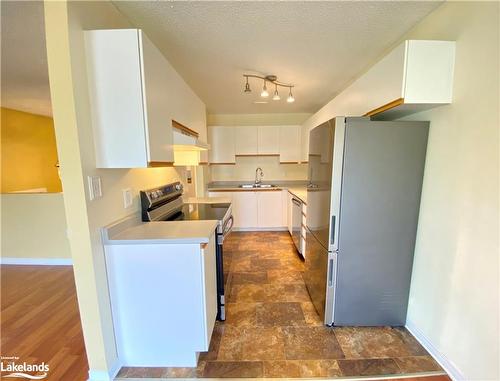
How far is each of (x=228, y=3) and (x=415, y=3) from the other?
1202mm

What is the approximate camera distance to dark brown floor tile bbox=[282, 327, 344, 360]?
154 centimetres

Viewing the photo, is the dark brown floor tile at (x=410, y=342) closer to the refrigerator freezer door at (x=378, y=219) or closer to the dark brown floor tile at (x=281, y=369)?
the refrigerator freezer door at (x=378, y=219)

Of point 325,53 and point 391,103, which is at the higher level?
point 325,53

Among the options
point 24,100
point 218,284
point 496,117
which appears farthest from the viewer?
point 24,100

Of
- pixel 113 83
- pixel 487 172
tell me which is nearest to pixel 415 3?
pixel 487 172

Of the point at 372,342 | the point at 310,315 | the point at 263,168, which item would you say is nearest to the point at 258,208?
the point at 263,168

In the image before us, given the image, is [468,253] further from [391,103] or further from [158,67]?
[158,67]

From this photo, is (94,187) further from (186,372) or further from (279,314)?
(279,314)

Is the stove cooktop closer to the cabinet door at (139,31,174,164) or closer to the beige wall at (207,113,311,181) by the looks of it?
the cabinet door at (139,31,174,164)

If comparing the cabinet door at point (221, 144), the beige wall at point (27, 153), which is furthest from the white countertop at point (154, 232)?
the beige wall at point (27, 153)

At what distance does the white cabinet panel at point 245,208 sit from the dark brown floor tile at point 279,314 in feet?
7.06

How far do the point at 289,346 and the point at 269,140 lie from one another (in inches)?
134

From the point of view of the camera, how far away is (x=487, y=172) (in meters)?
1.13

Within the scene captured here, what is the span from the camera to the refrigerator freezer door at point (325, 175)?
5.15ft
